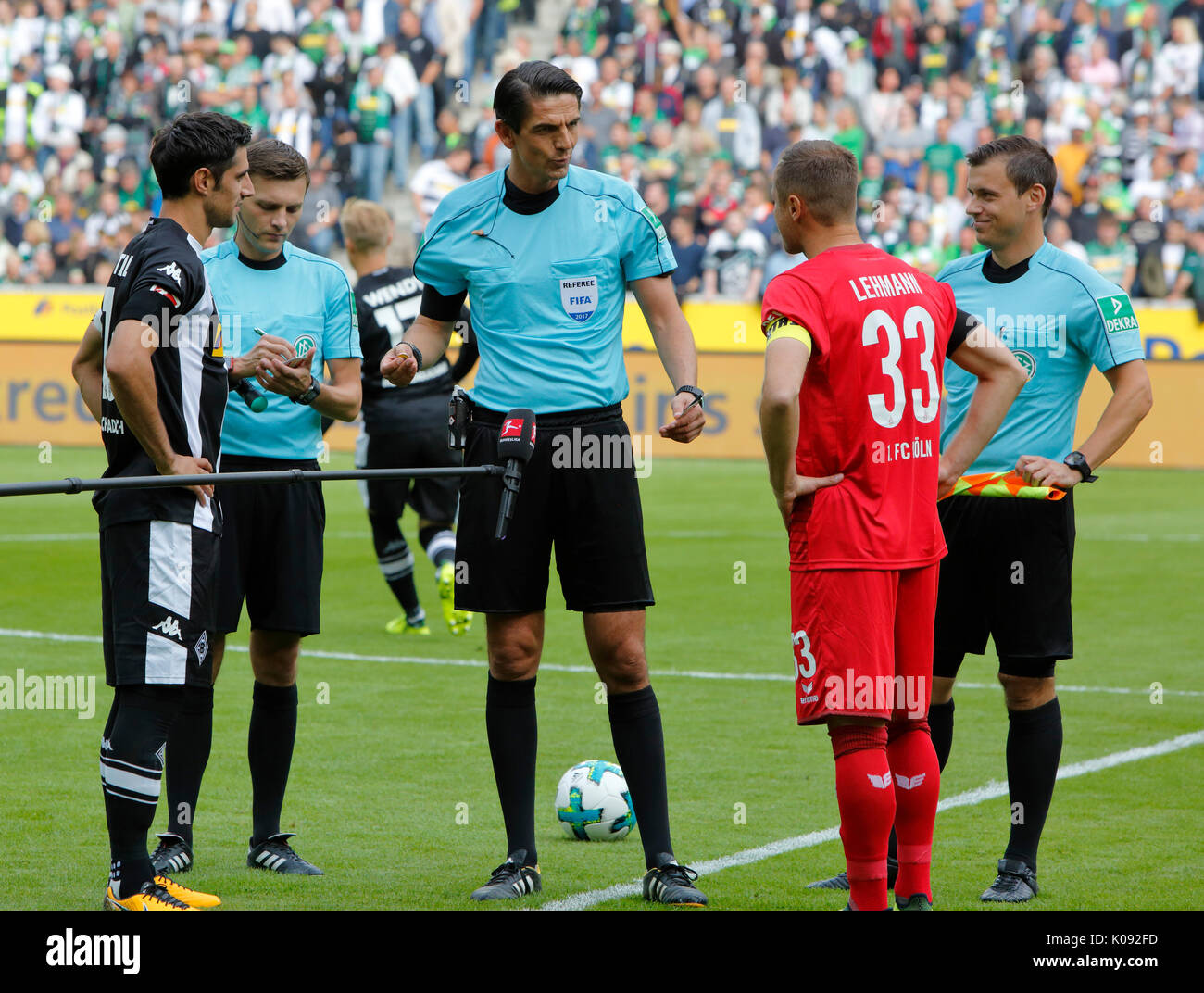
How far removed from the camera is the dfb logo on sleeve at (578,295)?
5.12 m

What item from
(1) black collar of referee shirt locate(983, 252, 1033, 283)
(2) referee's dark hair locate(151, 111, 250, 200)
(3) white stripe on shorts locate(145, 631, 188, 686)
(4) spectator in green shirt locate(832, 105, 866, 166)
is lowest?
(3) white stripe on shorts locate(145, 631, 188, 686)

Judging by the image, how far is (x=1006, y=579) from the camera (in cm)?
520

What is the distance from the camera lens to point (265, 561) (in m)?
5.49

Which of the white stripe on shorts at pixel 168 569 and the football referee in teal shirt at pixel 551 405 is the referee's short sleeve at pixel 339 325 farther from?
the white stripe on shorts at pixel 168 569

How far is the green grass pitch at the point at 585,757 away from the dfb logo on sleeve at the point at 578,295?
1.73 m

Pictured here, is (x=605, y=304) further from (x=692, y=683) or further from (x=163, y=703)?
(x=692, y=683)

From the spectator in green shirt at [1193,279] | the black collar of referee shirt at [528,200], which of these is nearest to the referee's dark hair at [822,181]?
the black collar of referee shirt at [528,200]

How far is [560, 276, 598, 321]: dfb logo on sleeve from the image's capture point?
5121 mm

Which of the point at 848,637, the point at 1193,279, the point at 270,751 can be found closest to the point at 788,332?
the point at 848,637

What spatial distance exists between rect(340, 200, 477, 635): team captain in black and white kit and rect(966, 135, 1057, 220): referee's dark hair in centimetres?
440

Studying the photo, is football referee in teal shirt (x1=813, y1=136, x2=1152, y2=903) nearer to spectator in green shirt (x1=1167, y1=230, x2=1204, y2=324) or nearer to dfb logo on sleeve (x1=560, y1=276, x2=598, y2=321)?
dfb logo on sleeve (x1=560, y1=276, x2=598, y2=321)

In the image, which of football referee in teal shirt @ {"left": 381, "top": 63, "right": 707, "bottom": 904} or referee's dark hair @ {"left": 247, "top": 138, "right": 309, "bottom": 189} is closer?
football referee in teal shirt @ {"left": 381, "top": 63, "right": 707, "bottom": 904}

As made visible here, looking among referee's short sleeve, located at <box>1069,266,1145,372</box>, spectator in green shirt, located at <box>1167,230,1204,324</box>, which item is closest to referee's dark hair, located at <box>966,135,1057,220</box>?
referee's short sleeve, located at <box>1069,266,1145,372</box>
